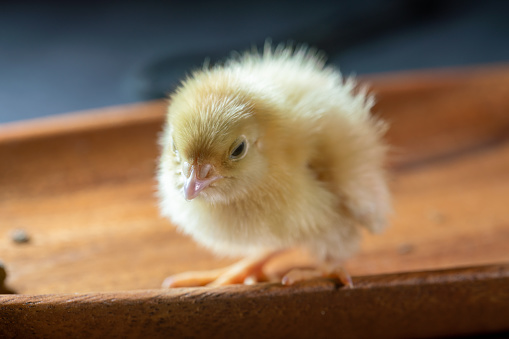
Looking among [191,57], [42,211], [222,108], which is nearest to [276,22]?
[191,57]

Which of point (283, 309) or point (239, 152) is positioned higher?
point (239, 152)

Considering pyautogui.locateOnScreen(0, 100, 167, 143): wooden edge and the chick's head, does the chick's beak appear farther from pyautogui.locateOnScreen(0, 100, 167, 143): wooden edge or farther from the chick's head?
pyautogui.locateOnScreen(0, 100, 167, 143): wooden edge

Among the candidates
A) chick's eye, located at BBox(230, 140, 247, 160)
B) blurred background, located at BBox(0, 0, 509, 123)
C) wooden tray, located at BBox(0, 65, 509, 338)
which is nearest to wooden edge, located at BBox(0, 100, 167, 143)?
wooden tray, located at BBox(0, 65, 509, 338)

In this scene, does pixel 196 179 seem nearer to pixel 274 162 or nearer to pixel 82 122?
pixel 274 162

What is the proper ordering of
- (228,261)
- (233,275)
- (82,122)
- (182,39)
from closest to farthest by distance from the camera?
(233,275) < (228,261) < (82,122) < (182,39)

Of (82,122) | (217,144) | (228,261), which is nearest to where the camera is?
(217,144)

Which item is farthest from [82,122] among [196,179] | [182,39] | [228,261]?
[182,39]

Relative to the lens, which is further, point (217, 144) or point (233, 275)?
point (233, 275)
